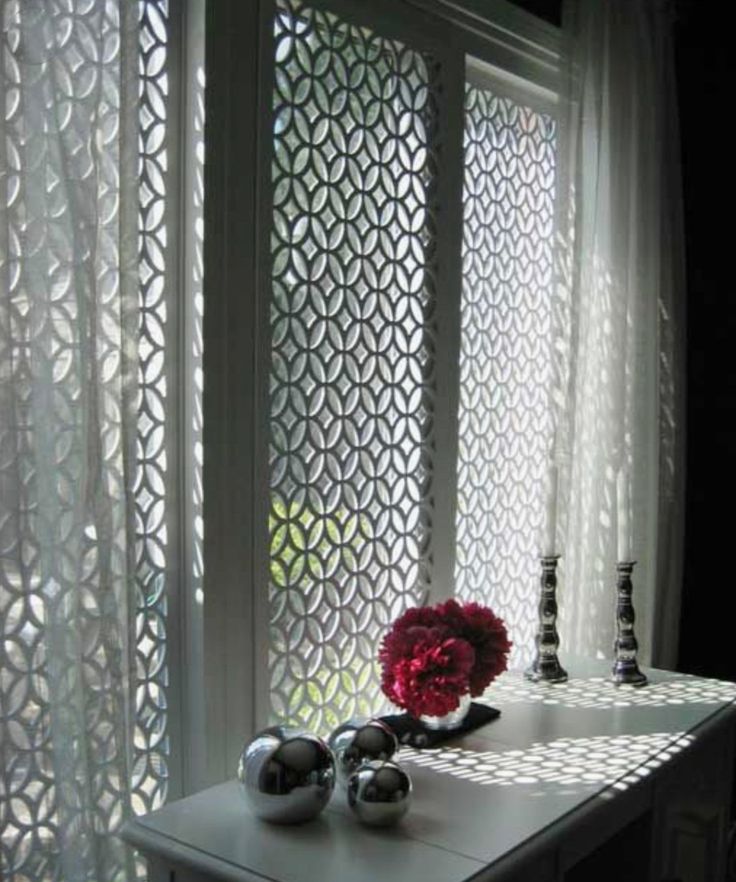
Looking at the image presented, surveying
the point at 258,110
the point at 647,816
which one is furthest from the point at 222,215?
the point at 647,816

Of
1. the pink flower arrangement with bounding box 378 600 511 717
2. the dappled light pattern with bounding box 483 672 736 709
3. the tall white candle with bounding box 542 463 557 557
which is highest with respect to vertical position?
the tall white candle with bounding box 542 463 557 557

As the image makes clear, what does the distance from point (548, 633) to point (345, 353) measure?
0.80 m

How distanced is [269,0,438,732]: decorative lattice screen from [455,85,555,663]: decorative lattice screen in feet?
0.82

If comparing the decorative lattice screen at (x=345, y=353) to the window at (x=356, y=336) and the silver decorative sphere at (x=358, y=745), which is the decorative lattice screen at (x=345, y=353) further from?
the silver decorative sphere at (x=358, y=745)

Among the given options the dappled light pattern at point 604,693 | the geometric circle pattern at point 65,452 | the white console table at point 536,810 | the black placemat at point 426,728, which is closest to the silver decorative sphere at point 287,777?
the white console table at point 536,810

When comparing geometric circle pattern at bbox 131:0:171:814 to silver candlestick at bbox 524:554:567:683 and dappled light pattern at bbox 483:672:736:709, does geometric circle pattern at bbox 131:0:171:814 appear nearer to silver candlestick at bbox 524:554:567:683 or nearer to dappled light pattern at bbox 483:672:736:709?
dappled light pattern at bbox 483:672:736:709

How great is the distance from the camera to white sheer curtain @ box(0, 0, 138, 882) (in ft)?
5.07

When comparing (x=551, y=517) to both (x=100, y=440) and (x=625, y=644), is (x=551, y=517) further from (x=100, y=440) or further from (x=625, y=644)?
(x=100, y=440)

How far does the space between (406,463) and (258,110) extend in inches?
32.3

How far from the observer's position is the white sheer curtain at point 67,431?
1.54m

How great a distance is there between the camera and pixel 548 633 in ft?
7.84

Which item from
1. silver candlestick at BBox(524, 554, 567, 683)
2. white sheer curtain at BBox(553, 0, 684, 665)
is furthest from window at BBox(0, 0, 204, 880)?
white sheer curtain at BBox(553, 0, 684, 665)

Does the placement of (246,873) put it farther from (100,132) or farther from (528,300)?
(528,300)

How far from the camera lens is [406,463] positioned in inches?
92.0
